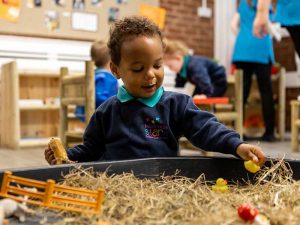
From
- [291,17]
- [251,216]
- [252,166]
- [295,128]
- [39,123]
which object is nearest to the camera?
[251,216]

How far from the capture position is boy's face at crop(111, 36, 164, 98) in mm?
1158

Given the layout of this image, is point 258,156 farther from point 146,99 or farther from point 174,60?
point 174,60

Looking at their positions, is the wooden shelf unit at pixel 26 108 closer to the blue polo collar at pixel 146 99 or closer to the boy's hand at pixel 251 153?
the blue polo collar at pixel 146 99

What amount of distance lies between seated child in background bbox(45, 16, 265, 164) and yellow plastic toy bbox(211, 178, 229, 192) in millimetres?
78

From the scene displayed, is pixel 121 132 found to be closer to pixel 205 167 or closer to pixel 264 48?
pixel 205 167

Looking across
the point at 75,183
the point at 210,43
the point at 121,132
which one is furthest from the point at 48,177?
the point at 210,43

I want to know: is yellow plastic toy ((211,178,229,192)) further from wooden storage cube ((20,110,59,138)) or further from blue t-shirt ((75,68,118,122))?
wooden storage cube ((20,110,59,138))

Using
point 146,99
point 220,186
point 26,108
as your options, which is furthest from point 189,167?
point 26,108

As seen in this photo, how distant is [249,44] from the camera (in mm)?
3883

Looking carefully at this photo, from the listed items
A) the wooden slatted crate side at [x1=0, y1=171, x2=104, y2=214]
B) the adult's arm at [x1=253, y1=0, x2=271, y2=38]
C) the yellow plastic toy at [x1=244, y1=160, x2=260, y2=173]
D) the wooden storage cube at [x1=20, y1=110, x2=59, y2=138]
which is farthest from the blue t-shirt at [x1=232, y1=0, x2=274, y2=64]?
the wooden slatted crate side at [x1=0, y1=171, x2=104, y2=214]

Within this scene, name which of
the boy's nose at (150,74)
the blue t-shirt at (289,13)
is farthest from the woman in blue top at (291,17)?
the boy's nose at (150,74)

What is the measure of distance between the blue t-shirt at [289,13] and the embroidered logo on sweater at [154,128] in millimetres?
1300

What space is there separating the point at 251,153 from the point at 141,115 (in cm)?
32

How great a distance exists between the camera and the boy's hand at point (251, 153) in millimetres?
1037
